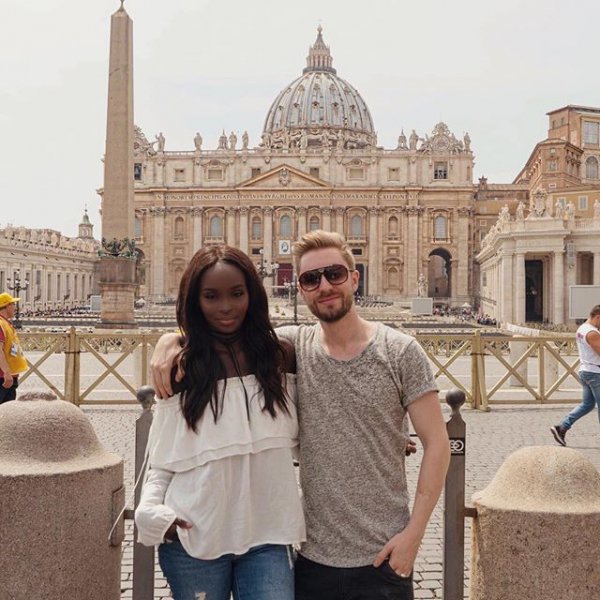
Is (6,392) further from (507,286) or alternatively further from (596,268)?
(507,286)

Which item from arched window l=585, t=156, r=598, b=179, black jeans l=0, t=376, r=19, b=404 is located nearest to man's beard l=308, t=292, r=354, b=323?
black jeans l=0, t=376, r=19, b=404

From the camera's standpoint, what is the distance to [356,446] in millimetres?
2594

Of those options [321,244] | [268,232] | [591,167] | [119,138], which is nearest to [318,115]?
[268,232]

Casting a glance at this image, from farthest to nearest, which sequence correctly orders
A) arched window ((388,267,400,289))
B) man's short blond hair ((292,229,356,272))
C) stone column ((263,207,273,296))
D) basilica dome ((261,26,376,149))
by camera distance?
basilica dome ((261,26,376,149)) → arched window ((388,267,400,289)) → stone column ((263,207,273,296)) → man's short blond hair ((292,229,356,272))

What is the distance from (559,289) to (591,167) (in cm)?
3313

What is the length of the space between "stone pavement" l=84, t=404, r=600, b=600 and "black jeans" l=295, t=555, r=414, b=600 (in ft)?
6.55

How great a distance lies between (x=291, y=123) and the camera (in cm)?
10188

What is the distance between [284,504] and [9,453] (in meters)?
1.26

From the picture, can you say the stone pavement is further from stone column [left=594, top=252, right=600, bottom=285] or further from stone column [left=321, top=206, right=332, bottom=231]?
stone column [left=321, top=206, right=332, bottom=231]

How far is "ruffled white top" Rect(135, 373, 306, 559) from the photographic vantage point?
252 cm

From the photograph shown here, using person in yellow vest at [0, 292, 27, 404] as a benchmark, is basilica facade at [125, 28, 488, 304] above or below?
above

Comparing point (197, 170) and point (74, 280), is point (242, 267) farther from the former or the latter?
point (197, 170)

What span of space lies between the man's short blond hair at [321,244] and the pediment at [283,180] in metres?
74.2

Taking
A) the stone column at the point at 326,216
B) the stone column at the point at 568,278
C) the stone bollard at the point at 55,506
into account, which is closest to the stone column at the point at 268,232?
the stone column at the point at 326,216
